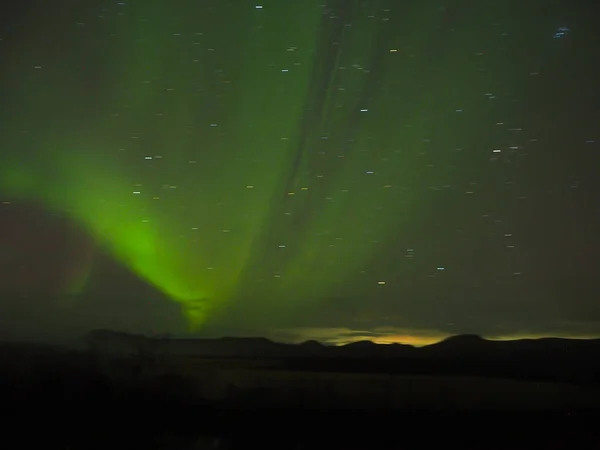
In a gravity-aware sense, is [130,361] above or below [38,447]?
above

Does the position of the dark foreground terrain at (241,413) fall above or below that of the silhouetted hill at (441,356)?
below

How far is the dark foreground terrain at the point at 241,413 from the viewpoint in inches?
70.9

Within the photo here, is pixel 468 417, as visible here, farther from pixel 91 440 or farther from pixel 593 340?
pixel 91 440

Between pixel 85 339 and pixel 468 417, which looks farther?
pixel 85 339

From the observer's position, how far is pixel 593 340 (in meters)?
1.85

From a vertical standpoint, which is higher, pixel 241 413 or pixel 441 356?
pixel 441 356

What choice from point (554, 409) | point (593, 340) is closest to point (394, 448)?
point (554, 409)

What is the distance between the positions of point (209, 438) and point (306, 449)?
31cm

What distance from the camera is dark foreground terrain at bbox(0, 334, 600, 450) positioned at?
1.80 metres

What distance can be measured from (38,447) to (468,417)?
4.48 feet

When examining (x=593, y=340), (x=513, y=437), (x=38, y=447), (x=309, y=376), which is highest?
(x=593, y=340)

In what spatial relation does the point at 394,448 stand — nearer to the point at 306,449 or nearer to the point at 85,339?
the point at 306,449

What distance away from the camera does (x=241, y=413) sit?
1.86m

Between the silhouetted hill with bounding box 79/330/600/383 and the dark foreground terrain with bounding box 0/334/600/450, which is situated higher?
the silhouetted hill with bounding box 79/330/600/383
